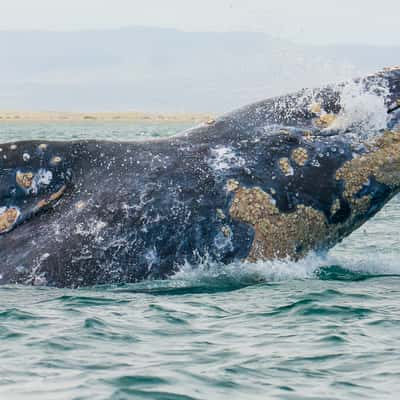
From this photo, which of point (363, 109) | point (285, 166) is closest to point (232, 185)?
Answer: point (285, 166)

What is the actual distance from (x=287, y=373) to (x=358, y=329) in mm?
1375

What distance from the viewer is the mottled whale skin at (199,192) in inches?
366

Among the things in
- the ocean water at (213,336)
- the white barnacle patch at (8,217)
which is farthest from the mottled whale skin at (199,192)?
the ocean water at (213,336)

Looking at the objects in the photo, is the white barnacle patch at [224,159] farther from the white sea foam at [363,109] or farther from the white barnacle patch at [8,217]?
the white barnacle patch at [8,217]

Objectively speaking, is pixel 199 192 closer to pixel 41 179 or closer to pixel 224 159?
pixel 224 159

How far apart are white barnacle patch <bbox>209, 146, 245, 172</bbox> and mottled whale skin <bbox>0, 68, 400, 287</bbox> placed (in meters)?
0.01

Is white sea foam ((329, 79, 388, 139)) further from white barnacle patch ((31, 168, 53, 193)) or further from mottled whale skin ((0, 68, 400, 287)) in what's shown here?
white barnacle patch ((31, 168, 53, 193))

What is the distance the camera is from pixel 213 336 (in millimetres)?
8008

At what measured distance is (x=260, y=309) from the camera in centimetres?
882

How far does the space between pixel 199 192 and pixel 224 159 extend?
0.43 metres

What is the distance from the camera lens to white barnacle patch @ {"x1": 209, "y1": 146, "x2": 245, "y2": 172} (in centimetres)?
980

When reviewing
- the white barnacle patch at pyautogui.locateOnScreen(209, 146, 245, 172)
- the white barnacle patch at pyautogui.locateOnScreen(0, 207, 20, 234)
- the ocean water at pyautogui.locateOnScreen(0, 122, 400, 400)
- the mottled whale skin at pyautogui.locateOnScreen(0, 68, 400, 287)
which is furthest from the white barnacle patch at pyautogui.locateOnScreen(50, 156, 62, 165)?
the white barnacle patch at pyautogui.locateOnScreen(209, 146, 245, 172)

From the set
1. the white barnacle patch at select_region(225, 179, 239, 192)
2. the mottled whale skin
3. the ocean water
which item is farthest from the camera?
the white barnacle patch at select_region(225, 179, 239, 192)

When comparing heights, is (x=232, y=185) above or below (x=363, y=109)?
below
